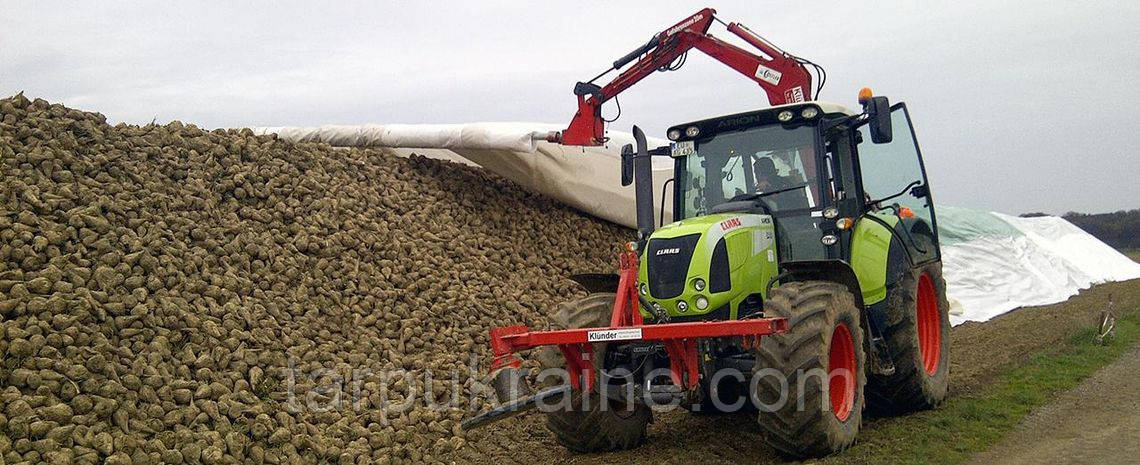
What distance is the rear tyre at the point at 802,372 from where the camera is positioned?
5.75 meters

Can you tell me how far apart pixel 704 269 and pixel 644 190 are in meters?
1.11

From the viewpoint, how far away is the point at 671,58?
1035 centimetres

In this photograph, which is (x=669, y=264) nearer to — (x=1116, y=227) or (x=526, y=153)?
(x=526, y=153)

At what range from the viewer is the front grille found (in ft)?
20.4

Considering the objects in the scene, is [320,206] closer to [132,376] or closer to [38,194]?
[38,194]

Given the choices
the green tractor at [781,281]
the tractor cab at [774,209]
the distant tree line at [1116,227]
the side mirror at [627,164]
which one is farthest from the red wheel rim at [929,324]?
the distant tree line at [1116,227]

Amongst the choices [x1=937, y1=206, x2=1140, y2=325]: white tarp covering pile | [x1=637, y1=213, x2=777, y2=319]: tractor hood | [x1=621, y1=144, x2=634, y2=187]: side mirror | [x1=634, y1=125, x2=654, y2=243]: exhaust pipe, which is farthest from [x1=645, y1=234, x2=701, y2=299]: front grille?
[x1=937, y1=206, x2=1140, y2=325]: white tarp covering pile

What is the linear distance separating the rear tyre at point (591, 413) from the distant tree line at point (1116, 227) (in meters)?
27.5

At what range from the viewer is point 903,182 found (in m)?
8.03

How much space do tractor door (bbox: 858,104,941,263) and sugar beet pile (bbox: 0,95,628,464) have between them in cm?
347

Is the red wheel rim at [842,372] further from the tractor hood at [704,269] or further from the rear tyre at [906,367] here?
the rear tyre at [906,367]

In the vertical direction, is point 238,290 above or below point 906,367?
above

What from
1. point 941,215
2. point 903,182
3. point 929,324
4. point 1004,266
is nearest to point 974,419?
point 929,324

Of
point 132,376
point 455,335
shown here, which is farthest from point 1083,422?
point 132,376
